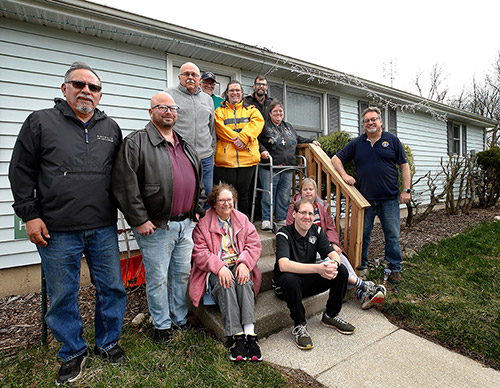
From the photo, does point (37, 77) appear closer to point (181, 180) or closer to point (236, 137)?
point (236, 137)

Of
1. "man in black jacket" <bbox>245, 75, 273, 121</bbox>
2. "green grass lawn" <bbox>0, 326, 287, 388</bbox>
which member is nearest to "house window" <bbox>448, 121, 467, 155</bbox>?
"man in black jacket" <bbox>245, 75, 273, 121</bbox>

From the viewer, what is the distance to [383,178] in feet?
10.5

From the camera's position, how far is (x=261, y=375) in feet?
6.17

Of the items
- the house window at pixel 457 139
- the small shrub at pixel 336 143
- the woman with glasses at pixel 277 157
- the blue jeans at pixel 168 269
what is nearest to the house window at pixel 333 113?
the small shrub at pixel 336 143

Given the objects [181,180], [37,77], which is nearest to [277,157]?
[181,180]

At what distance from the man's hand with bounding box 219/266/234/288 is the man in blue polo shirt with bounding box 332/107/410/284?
1.84 metres

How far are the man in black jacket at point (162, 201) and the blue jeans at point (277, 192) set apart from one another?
1.46 metres

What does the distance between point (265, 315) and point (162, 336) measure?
790 millimetres

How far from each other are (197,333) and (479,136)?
47.7ft

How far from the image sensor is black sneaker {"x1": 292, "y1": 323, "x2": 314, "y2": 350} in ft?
Answer: 7.23

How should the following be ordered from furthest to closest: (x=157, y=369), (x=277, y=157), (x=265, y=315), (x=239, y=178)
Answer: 1. (x=277, y=157)
2. (x=239, y=178)
3. (x=265, y=315)
4. (x=157, y=369)

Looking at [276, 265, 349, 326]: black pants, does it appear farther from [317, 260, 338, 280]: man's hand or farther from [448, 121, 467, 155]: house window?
[448, 121, 467, 155]: house window

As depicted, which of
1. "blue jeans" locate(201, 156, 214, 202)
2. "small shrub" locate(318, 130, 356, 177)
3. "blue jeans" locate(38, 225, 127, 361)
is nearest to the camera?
"blue jeans" locate(38, 225, 127, 361)

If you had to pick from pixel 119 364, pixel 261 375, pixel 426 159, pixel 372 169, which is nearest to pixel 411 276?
pixel 372 169
